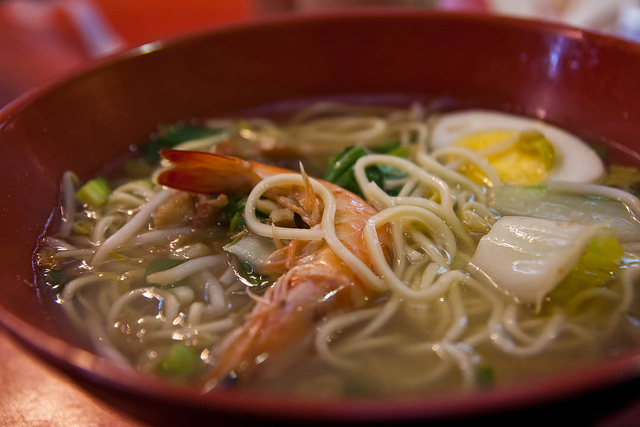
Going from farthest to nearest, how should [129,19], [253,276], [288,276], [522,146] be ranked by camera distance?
[129,19]
[522,146]
[253,276]
[288,276]

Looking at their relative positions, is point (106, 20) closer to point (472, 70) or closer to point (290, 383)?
point (472, 70)

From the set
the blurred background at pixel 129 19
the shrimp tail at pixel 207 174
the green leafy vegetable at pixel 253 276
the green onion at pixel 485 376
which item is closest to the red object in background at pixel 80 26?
the blurred background at pixel 129 19

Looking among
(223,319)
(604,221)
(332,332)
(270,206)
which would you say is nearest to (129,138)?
(270,206)

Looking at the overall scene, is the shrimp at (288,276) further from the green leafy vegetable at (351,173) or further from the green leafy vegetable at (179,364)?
the green leafy vegetable at (351,173)

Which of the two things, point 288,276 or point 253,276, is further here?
point 253,276

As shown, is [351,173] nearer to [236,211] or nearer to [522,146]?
[236,211]

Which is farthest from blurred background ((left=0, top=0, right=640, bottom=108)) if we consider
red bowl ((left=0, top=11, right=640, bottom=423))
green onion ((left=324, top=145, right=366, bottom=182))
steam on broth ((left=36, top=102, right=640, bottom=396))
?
steam on broth ((left=36, top=102, right=640, bottom=396))

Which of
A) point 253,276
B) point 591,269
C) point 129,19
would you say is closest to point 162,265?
point 253,276
